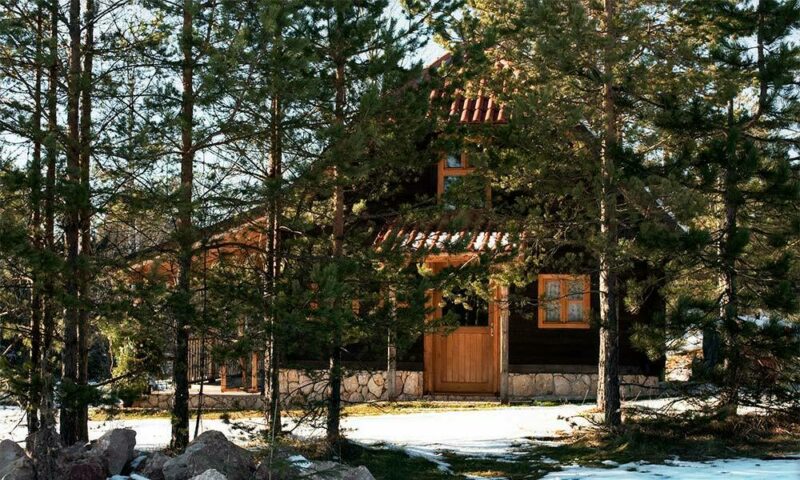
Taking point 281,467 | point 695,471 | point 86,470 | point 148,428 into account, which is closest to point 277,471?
point 281,467

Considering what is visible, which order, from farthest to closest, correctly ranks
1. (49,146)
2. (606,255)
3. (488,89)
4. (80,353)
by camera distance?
(488,89) → (606,255) → (80,353) → (49,146)

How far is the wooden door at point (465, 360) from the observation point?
779 inches

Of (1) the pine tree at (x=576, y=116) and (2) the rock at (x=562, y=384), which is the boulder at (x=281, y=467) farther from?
(2) the rock at (x=562, y=384)

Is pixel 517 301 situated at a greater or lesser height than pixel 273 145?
lesser

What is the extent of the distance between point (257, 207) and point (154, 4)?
8.21 feet

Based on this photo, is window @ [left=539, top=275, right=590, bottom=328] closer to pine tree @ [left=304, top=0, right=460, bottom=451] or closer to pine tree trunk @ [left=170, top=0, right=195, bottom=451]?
pine tree @ [left=304, top=0, right=460, bottom=451]

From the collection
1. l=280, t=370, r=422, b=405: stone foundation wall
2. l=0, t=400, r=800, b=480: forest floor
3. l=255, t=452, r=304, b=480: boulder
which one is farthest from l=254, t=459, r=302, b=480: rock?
l=280, t=370, r=422, b=405: stone foundation wall

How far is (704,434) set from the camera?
1341cm

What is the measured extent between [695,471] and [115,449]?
598cm

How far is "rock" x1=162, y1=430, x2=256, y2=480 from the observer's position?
9422 mm

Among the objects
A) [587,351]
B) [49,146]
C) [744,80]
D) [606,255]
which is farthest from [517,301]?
[49,146]

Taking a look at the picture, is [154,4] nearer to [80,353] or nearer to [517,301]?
[80,353]

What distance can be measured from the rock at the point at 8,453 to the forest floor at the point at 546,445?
4.61 ft

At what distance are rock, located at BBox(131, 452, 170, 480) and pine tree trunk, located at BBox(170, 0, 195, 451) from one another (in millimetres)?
1350
